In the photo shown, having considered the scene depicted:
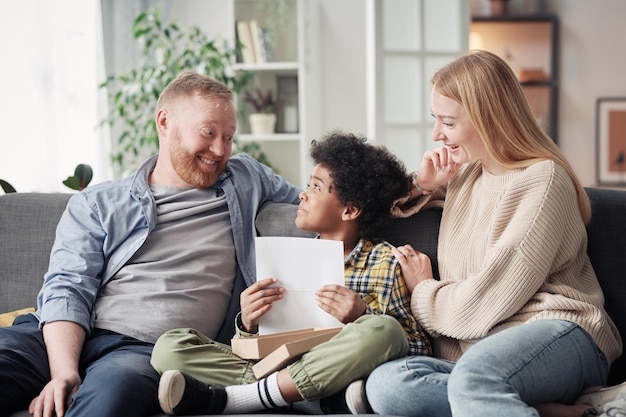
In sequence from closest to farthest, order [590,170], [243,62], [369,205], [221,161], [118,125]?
[369,205]
[221,161]
[118,125]
[243,62]
[590,170]

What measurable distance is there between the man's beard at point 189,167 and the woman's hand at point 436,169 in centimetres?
56

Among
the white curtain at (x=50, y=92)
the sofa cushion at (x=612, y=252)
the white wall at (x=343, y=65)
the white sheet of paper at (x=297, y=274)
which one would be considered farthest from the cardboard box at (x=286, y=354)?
the white wall at (x=343, y=65)

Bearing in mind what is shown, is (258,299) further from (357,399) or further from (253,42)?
(253,42)

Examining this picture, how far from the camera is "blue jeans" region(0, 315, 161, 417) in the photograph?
1656 mm

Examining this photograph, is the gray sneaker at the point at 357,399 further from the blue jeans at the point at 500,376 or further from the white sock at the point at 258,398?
the white sock at the point at 258,398

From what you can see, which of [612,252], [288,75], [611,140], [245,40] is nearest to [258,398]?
[612,252]

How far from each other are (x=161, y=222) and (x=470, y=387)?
1003mm

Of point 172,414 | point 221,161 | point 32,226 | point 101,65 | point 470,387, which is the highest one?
point 101,65

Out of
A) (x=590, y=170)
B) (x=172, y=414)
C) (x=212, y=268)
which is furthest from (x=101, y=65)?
(x=590, y=170)

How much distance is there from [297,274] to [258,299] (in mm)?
113

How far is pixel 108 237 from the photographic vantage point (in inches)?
82.3

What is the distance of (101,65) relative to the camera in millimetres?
4188

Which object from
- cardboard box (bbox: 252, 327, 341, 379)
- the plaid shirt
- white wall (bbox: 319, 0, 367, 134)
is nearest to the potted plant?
white wall (bbox: 319, 0, 367, 134)

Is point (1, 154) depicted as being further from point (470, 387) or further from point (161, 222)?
point (470, 387)
